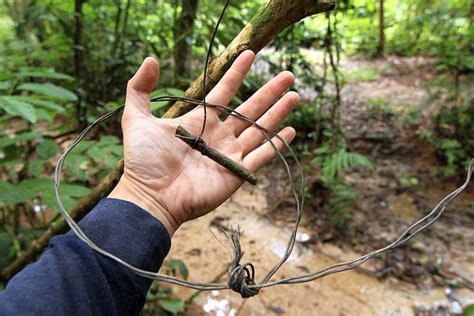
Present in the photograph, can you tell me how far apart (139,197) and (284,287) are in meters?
1.75

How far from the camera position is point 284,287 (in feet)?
8.48

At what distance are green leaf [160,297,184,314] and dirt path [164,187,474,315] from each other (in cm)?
17

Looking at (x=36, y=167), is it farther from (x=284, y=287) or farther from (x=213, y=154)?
(x=284, y=287)

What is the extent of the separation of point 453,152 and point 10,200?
4.03 metres

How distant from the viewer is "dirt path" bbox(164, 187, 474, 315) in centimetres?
239

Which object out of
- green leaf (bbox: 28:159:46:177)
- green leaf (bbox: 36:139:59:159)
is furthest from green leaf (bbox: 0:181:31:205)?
green leaf (bbox: 36:139:59:159)

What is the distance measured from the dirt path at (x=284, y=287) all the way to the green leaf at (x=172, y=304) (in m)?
0.17

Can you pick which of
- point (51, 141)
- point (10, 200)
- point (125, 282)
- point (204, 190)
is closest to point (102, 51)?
point (51, 141)

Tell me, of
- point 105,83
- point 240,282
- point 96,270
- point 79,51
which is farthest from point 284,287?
point 79,51

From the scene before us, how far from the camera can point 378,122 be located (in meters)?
4.70

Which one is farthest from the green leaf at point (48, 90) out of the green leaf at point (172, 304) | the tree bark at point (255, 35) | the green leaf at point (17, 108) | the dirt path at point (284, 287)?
the green leaf at point (172, 304)

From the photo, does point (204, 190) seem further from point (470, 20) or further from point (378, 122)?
point (470, 20)

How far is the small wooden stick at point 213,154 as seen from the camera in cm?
126

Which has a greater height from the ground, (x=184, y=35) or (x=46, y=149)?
(x=184, y=35)
